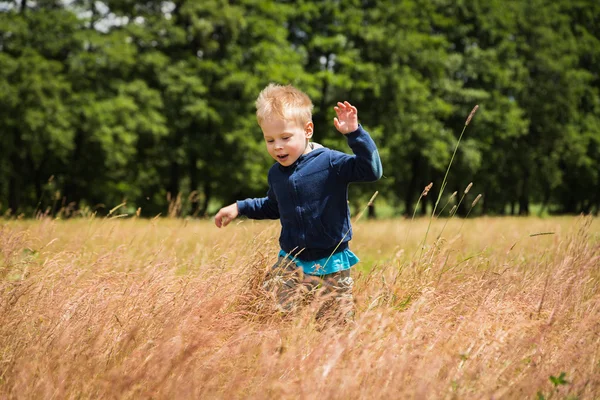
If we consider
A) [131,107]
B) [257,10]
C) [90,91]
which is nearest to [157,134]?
[131,107]

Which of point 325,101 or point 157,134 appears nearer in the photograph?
point 157,134

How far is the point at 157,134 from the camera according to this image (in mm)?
19688

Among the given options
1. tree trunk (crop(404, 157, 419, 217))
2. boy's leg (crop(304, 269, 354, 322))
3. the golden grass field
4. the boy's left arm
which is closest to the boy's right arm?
the golden grass field

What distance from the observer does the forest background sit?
744 inches

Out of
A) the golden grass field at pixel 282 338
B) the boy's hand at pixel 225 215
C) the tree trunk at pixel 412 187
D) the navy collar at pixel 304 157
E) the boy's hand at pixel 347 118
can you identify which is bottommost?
the tree trunk at pixel 412 187

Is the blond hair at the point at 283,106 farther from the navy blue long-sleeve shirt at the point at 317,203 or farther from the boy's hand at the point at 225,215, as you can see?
the boy's hand at the point at 225,215

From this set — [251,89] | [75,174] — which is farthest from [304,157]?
[75,174]

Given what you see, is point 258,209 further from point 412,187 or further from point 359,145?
point 412,187

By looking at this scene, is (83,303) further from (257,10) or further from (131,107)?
(257,10)

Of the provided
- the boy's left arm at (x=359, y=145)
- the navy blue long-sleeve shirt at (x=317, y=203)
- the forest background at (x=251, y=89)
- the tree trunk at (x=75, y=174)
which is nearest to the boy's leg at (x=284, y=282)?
the navy blue long-sleeve shirt at (x=317, y=203)

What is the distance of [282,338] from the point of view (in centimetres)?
259

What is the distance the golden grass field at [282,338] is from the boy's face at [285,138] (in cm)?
71

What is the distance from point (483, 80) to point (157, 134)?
612 inches

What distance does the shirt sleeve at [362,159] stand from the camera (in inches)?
118
